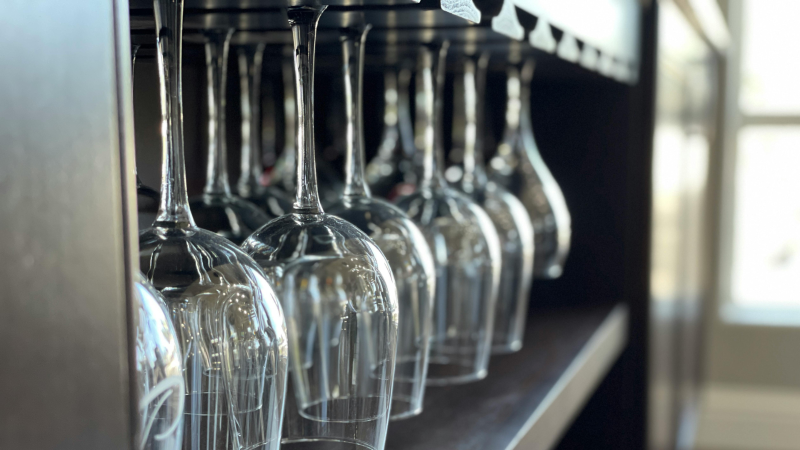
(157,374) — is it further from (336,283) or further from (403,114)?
(403,114)

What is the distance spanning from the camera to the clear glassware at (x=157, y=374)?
0.28 meters

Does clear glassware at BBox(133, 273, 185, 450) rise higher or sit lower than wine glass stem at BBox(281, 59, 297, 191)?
lower

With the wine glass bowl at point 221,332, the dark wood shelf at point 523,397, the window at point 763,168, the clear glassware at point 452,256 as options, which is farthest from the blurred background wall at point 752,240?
the wine glass bowl at point 221,332

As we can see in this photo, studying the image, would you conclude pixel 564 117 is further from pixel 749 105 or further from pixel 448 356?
pixel 749 105

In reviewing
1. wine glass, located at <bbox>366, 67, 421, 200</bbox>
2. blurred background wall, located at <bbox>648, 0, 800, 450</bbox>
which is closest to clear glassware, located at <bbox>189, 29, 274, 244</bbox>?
wine glass, located at <bbox>366, 67, 421, 200</bbox>

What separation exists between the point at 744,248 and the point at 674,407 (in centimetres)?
152

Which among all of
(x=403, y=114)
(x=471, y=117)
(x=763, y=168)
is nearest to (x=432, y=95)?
(x=471, y=117)

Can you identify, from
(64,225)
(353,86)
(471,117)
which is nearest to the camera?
(64,225)

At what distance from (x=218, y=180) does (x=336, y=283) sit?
12 centimetres

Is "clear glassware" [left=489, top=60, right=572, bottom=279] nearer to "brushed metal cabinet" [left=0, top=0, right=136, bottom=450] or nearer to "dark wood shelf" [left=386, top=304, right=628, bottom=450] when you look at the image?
"dark wood shelf" [left=386, top=304, right=628, bottom=450]

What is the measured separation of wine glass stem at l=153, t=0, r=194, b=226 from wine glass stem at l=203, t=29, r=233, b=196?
128mm

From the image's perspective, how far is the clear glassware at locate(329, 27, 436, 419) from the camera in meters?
0.47

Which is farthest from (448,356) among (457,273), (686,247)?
(686,247)

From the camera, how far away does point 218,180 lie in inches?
19.6
